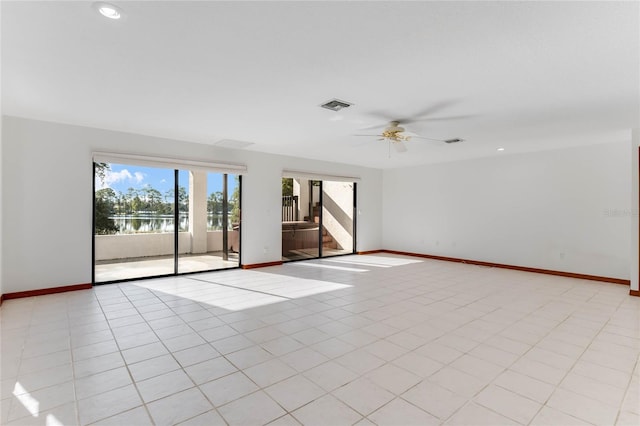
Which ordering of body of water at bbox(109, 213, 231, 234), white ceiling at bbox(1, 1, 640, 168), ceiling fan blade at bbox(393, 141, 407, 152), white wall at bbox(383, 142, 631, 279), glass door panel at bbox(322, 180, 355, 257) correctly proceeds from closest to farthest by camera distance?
white ceiling at bbox(1, 1, 640, 168) → ceiling fan blade at bbox(393, 141, 407, 152) → body of water at bbox(109, 213, 231, 234) → white wall at bbox(383, 142, 631, 279) → glass door panel at bbox(322, 180, 355, 257)

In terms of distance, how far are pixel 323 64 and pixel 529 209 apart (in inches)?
227

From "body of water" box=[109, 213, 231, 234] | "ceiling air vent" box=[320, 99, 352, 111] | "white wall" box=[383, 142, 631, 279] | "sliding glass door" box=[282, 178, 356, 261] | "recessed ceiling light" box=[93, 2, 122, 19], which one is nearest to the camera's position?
"recessed ceiling light" box=[93, 2, 122, 19]

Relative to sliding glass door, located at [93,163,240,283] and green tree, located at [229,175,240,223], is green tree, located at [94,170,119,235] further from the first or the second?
green tree, located at [229,175,240,223]

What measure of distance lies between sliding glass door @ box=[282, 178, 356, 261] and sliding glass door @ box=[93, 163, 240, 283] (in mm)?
2117

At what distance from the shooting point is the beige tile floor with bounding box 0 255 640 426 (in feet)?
6.36

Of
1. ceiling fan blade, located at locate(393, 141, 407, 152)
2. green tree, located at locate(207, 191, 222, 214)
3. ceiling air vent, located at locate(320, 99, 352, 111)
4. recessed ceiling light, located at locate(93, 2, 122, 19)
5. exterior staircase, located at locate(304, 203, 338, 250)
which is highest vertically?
ceiling air vent, located at locate(320, 99, 352, 111)

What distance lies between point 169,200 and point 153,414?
4.41m

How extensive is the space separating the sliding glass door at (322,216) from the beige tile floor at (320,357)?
3.68 meters

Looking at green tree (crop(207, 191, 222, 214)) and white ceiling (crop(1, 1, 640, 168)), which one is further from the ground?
white ceiling (crop(1, 1, 640, 168))

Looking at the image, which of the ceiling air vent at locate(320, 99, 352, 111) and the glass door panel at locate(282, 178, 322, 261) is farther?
the glass door panel at locate(282, 178, 322, 261)

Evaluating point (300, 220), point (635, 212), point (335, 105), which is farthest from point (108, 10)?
point (300, 220)

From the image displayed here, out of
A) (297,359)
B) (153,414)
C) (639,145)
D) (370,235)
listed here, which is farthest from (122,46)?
(370,235)

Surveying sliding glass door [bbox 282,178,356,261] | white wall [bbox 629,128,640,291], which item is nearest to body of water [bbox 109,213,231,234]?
sliding glass door [bbox 282,178,356,261]

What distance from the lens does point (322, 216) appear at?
848cm
